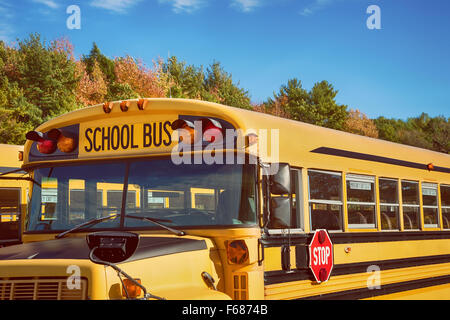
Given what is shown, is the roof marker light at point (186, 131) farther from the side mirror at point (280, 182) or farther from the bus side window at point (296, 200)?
the bus side window at point (296, 200)

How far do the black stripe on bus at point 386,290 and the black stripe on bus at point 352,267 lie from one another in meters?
0.17

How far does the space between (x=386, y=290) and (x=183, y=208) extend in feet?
8.55

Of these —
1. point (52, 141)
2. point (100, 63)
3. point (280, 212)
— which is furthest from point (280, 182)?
point (100, 63)

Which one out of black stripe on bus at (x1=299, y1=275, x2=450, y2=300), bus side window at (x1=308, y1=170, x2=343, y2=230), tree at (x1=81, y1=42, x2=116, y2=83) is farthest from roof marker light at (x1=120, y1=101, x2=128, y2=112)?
tree at (x1=81, y1=42, x2=116, y2=83)

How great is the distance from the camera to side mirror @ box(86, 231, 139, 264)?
11.0 ft

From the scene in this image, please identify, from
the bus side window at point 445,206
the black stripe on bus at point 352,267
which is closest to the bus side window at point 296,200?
the black stripe on bus at point 352,267

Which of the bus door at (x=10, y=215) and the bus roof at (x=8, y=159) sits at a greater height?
the bus roof at (x=8, y=159)

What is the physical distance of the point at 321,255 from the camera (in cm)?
487

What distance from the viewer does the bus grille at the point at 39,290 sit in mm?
3248

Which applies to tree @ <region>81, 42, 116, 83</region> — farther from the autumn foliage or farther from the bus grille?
the bus grille

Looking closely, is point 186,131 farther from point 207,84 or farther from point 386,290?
point 207,84

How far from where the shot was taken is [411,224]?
6.38 metres
